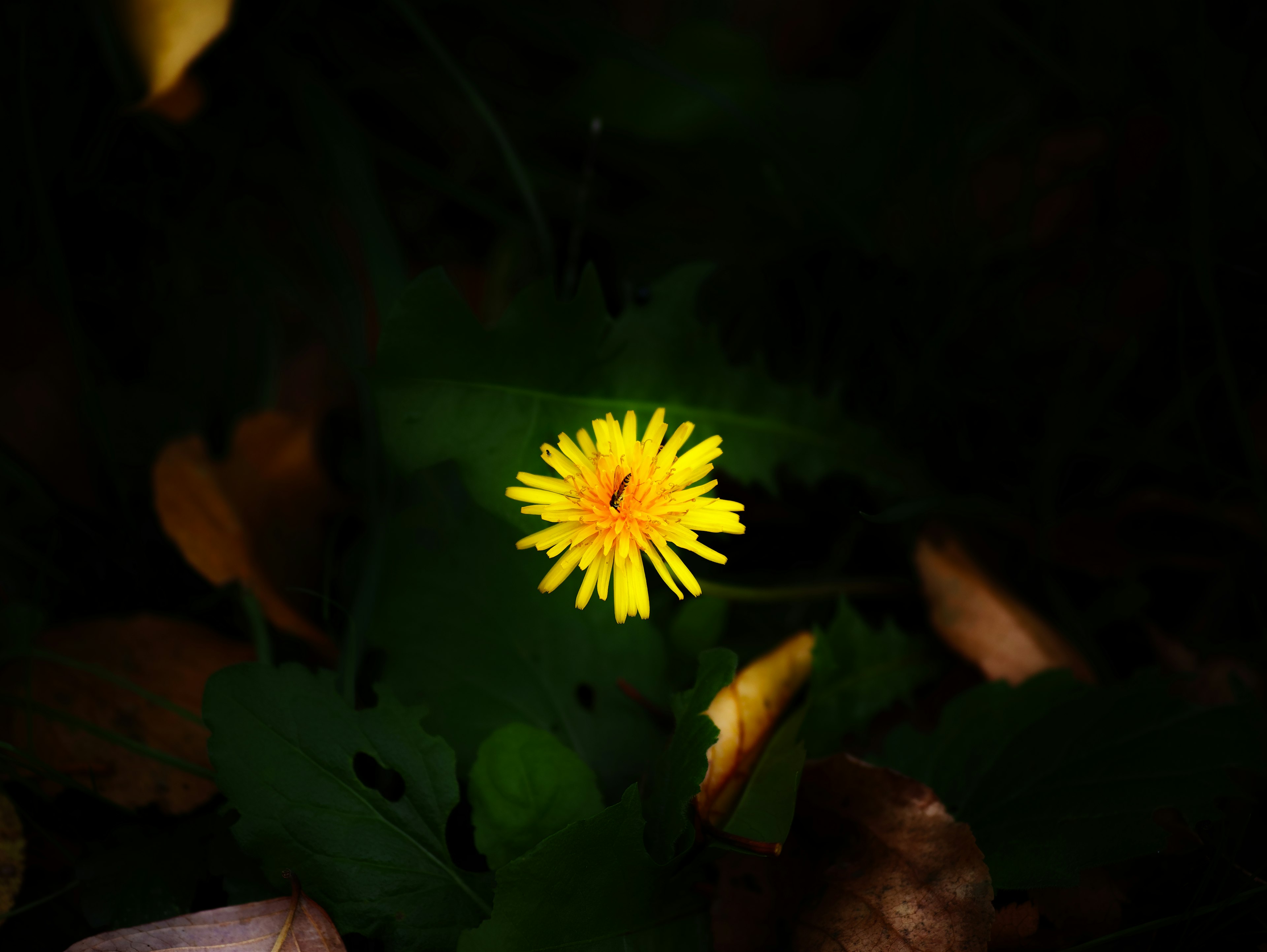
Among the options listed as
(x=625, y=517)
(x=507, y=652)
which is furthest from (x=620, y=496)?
(x=507, y=652)


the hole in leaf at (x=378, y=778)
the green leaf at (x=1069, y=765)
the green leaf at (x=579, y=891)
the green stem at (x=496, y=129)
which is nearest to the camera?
the green leaf at (x=579, y=891)

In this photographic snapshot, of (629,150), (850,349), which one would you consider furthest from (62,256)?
(850,349)

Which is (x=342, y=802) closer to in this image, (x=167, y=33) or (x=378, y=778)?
→ (x=378, y=778)

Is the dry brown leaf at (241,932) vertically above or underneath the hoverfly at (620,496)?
underneath

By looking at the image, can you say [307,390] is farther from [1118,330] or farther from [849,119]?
[1118,330]

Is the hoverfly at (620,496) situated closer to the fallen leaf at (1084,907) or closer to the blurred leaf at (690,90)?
the fallen leaf at (1084,907)

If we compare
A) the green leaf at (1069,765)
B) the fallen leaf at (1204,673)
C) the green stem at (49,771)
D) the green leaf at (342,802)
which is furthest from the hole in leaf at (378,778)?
the fallen leaf at (1204,673)

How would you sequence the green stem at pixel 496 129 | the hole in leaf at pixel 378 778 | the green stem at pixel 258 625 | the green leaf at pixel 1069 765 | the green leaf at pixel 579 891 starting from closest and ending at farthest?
the green leaf at pixel 579 891 → the green leaf at pixel 1069 765 → the hole in leaf at pixel 378 778 → the green stem at pixel 258 625 → the green stem at pixel 496 129

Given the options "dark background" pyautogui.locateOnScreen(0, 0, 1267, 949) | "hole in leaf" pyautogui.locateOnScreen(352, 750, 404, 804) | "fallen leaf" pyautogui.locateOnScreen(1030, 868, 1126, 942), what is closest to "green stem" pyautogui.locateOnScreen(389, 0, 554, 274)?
"dark background" pyautogui.locateOnScreen(0, 0, 1267, 949)
